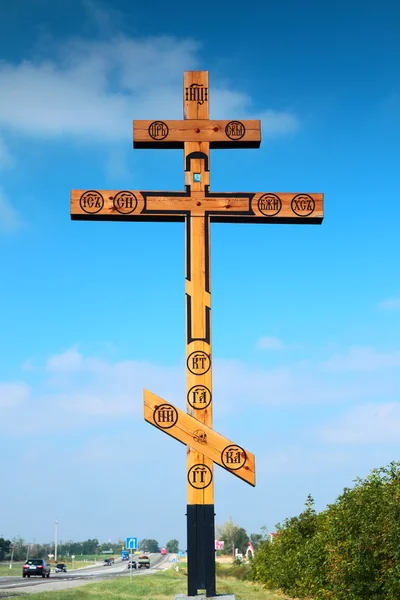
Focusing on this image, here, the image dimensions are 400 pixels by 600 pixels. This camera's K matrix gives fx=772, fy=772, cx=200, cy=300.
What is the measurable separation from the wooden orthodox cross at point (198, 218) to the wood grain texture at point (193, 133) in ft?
0.04

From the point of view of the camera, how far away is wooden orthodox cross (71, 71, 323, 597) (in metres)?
8.69

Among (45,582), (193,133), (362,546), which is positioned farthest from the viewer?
(45,582)

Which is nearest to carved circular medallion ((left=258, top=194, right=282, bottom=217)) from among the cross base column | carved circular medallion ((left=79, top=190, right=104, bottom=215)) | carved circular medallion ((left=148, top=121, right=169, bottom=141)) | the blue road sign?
carved circular medallion ((left=148, top=121, right=169, bottom=141))

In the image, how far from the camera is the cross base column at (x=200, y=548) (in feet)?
27.8

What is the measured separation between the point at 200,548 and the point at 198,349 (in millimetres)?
2233

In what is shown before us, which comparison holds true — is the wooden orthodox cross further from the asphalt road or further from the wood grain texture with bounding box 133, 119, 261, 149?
the asphalt road

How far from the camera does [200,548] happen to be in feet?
28.1

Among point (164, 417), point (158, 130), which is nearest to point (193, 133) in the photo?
point (158, 130)

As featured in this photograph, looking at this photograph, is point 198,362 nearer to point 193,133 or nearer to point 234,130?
point 193,133

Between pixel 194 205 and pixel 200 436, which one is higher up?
pixel 194 205

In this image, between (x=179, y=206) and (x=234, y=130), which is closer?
(x=179, y=206)

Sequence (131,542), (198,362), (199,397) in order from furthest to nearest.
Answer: (131,542) < (198,362) < (199,397)

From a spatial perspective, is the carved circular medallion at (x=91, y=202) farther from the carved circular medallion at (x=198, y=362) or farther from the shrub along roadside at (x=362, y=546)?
the shrub along roadside at (x=362, y=546)

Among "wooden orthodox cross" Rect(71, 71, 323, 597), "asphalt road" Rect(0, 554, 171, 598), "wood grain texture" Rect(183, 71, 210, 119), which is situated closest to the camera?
"wooden orthodox cross" Rect(71, 71, 323, 597)
